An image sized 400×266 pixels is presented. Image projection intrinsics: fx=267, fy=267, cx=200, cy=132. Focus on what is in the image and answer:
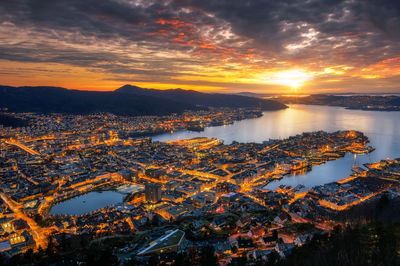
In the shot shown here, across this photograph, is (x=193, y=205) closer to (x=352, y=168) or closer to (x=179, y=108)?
(x=352, y=168)

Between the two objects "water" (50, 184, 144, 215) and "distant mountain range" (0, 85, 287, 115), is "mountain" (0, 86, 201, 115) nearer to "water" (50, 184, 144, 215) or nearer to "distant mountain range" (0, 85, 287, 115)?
"distant mountain range" (0, 85, 287, 115)

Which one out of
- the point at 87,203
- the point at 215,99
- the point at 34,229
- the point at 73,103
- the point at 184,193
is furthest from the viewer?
the point at 215,99

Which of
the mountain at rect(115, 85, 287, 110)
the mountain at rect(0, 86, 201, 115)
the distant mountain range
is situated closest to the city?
the mountain at rect(0, 86, 201, 115)

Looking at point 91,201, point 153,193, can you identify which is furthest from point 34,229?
point 153,193

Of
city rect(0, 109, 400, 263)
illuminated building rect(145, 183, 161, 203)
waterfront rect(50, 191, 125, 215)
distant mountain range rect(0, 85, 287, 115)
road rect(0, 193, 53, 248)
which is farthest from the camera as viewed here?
distant mountain range rect(0, 85, 287, 115)

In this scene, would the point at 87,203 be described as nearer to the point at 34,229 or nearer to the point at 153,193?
the point at 34,229

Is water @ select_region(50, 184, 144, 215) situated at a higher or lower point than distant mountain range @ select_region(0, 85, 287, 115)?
lower

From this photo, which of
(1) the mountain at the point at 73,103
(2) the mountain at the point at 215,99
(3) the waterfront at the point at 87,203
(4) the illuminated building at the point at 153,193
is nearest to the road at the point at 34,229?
(3) the waterfront at the point at 87,203
